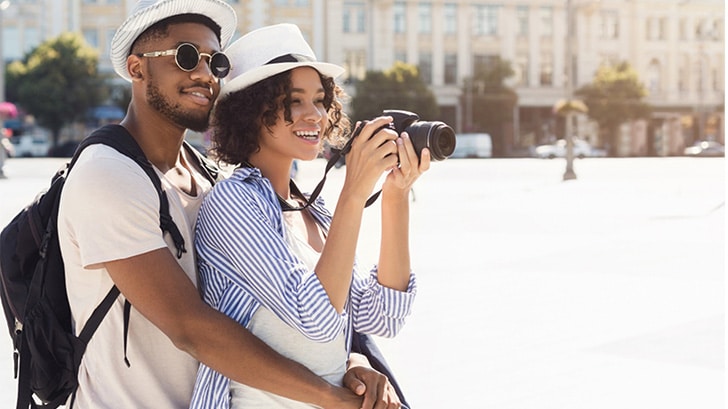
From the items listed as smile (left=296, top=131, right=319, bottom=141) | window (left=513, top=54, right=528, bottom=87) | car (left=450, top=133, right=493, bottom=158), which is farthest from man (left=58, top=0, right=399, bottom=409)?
window (left=513, top=54, right=528, bottom=87)

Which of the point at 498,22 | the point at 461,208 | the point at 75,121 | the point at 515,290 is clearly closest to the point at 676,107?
the point at 498,22

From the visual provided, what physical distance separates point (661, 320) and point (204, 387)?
5660 mm

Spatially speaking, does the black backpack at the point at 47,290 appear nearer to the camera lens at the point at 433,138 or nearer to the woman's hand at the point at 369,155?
the woman's hand at the point at 369,155

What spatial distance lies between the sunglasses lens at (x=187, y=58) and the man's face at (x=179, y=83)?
1 cm

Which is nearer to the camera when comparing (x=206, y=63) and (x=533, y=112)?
(x=206, y=63)

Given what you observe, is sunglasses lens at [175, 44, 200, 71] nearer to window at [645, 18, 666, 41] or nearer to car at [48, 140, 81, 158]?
car at [48, 140, 81, 158]

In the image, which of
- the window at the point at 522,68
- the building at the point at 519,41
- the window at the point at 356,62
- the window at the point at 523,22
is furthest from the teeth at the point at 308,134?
the window at the point at 523,22

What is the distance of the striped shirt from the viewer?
1.97m

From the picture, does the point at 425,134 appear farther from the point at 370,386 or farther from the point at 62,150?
the point at 62,150

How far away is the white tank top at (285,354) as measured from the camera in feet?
6.72

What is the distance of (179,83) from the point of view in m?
2.23

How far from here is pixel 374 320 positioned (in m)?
2.34

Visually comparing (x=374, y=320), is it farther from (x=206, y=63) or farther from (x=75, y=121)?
(x=75, y=121)

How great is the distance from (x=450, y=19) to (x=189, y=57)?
6011cm
